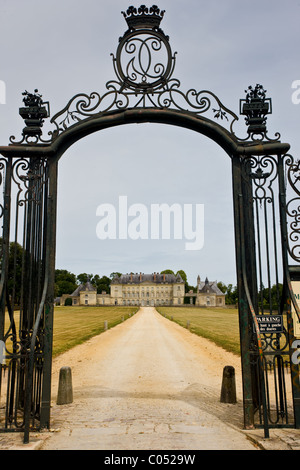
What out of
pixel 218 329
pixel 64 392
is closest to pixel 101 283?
pixel 218 329

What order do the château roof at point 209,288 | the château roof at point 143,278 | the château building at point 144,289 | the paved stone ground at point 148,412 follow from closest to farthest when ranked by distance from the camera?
the paved stone ground at point 148,412
the château roof at point 209,288
the château building at point 144,289
the château roof at point 143,278

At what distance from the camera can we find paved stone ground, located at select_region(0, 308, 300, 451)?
516 centimetres

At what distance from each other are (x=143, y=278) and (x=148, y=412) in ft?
434

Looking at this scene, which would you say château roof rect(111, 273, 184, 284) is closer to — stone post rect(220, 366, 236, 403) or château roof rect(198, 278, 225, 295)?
château roof rect(198, 278, 225, 295)

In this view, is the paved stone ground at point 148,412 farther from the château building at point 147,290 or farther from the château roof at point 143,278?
the château roof at point 143,278

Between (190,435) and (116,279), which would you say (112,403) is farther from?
(116,279)

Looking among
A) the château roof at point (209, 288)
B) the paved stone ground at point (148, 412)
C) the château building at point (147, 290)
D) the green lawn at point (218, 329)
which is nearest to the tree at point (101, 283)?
the château building at point (147, 290)

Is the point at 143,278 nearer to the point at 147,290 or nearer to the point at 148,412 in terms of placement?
the point at 147,290

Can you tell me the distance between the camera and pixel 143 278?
138 metres

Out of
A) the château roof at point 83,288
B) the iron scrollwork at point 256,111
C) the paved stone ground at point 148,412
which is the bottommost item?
the paved stone ground at point 148,412

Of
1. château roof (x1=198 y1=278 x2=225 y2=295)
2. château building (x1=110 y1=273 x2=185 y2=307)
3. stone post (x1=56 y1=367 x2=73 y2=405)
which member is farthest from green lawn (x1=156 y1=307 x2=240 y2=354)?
château building (x1=110 y1=273 x2=185 y2=307)

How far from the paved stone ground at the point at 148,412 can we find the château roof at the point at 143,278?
121151 mm

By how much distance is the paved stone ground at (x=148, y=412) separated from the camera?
5156mm

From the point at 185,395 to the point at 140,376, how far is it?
2.62 meters
